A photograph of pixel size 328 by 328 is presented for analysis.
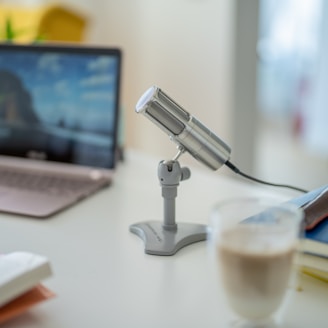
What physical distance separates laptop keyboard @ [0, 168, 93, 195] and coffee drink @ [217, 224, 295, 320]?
1.65 feet

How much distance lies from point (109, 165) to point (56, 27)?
2.47 ft

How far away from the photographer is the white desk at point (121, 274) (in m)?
0.57

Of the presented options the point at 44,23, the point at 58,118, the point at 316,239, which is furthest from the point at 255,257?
the point at 44,23

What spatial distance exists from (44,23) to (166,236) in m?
1.03

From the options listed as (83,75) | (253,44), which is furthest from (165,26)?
(83,75)

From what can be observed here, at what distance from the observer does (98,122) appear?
1.06 meters

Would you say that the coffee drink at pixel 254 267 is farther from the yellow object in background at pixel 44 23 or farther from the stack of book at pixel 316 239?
the yellow object in background at pixel 44 23

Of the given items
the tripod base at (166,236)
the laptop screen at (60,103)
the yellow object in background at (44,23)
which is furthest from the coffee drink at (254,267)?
the yellow object in background at (44,23)

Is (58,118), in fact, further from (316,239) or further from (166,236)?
(316,239)

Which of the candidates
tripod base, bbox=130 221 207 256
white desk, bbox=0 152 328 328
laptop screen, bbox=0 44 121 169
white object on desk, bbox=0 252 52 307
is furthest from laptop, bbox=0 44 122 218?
white object on desk, bbox=0 252 52 307

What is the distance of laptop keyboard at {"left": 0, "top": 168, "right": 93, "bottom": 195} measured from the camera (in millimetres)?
989

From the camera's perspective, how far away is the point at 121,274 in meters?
0.67

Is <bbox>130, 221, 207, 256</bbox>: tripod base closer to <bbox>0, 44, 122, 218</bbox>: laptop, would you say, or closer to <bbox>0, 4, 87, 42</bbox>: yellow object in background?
<bbox>0, 44, 122, 218</bbox>: laptop

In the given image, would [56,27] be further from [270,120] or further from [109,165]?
[270,120]
